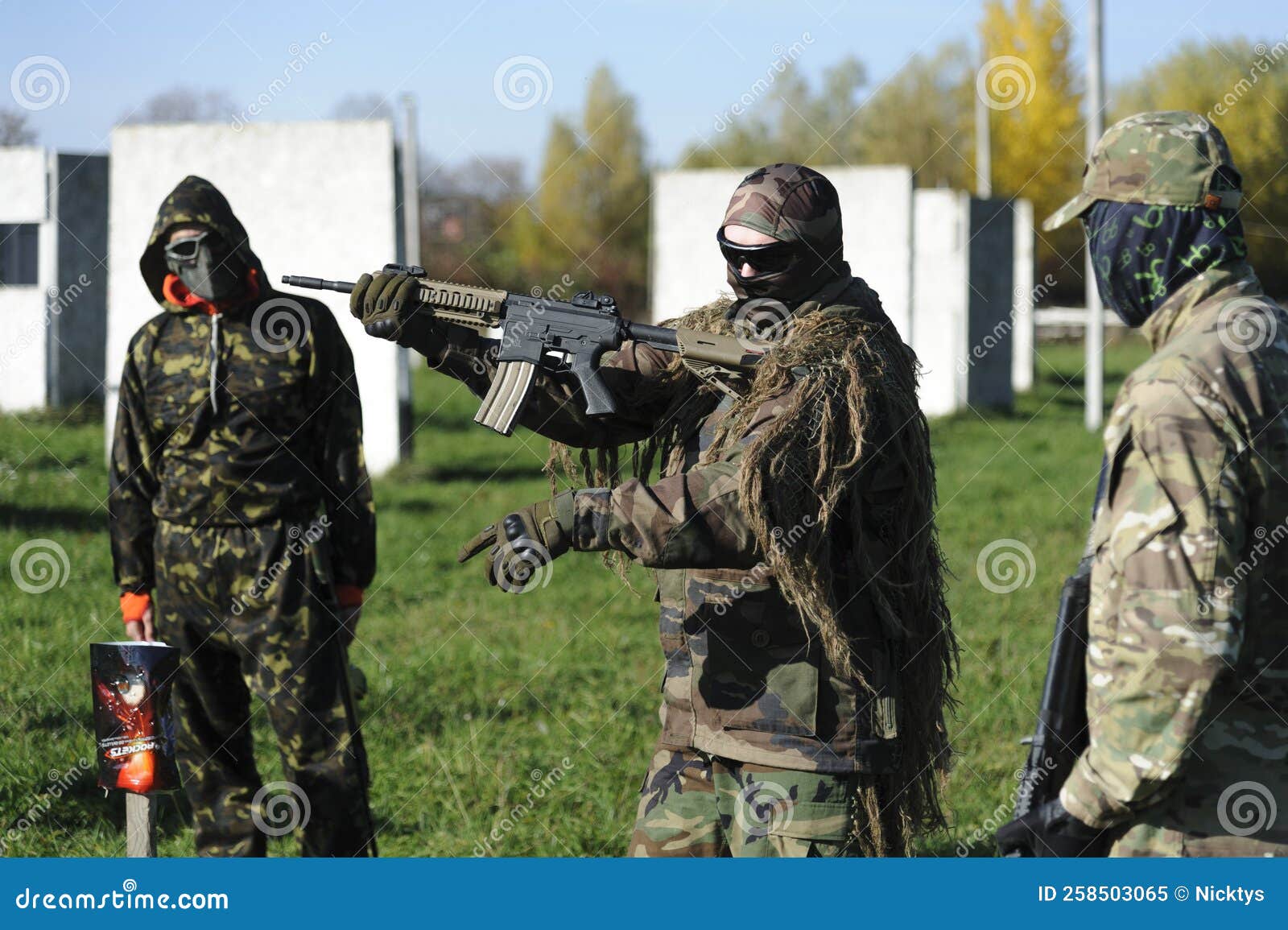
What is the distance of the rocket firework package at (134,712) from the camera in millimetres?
3484

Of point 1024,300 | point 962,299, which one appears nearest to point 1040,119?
point 1024,300

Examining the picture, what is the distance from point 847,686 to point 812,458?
0.54 m

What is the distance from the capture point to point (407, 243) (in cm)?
1936

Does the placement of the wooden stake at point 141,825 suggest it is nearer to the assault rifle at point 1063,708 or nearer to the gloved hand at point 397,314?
the gloved hand at point 397,314

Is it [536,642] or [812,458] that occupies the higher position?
[812,458]

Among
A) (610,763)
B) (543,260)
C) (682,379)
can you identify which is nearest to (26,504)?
(610,763)

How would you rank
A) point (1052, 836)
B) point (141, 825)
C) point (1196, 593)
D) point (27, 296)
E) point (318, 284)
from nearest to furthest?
A: point (1196, 593) < point (1052, 836) < point (141, 825) < point (318, 284) < point (27, 296)

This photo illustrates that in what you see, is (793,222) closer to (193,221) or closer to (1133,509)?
(1133,509)

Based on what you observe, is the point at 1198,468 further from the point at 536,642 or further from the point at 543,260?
the point at 543,260

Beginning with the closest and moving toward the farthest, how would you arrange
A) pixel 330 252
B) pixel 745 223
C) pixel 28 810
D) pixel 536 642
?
pixel 745 223 → pixel 28 810 → pixel 536 642 → pixel 330 252

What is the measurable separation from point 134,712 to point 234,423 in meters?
0.99

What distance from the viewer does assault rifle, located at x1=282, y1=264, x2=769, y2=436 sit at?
3.33 metres

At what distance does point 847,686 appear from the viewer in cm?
309

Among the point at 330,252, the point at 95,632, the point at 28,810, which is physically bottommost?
the point at 28,810
